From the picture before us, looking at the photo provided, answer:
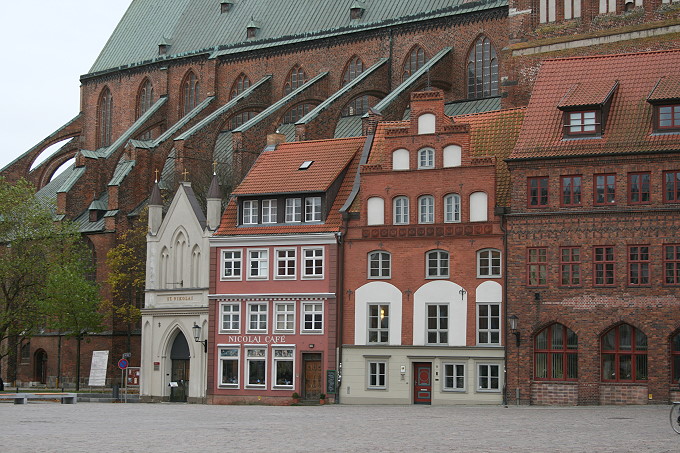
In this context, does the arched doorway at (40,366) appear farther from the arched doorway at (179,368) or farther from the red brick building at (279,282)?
the red brick building at (279,282)

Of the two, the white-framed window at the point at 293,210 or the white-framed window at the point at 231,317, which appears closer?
the white-framed window at the point at 293,210

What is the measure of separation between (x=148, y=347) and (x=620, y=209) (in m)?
23.1

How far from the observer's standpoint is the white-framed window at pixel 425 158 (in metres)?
48.7

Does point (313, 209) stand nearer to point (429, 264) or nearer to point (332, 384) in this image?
point (429, 264)

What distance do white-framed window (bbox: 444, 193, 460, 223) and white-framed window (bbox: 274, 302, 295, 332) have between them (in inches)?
301

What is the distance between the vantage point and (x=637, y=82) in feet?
150

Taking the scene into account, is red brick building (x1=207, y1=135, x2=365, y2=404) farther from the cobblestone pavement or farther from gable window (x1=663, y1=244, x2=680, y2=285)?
gable window (x1=663, y1=244, x2=680, y2=285)

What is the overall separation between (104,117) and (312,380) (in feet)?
143

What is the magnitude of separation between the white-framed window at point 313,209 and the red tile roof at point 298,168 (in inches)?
20.1

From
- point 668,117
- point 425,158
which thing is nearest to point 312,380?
point 425,158

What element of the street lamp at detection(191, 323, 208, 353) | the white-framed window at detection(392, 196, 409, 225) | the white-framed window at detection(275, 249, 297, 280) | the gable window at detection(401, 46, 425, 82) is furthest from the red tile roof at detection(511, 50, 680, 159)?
the gable window at detection(401, 46, 425, 82)

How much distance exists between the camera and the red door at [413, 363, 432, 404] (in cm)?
4762

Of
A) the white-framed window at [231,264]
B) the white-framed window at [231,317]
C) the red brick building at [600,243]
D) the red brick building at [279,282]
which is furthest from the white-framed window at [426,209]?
the white-framed window at [231,317]

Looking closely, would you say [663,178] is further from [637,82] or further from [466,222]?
[466,222]
